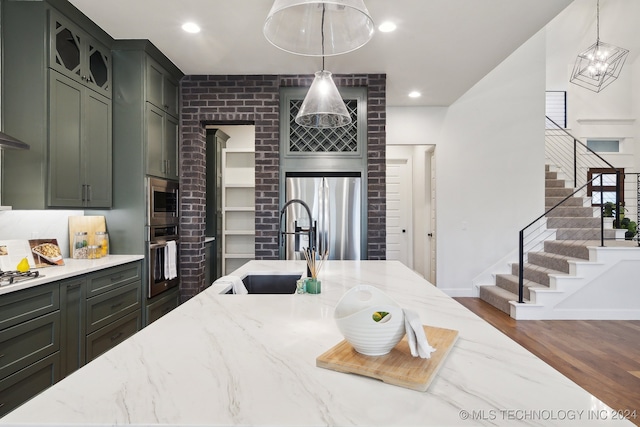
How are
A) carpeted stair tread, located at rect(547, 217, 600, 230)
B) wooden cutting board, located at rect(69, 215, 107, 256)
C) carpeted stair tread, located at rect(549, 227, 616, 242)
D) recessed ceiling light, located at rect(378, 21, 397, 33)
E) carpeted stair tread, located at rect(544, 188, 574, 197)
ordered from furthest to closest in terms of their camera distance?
1. carpeted stair tread, located at rect(544, 188, 574, 197)
2. carpeted stair tread, located at rect(547, 217, 600, 230)
3. carpeted stair tread, located at rect(549, 227, 616, 242)
4. wooden cutting board, located at rect(69, 215, 107, 256)
5. recessed ceiling light, located at rect(378, 21, 397, 33)

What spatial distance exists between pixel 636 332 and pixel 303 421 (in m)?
4.67

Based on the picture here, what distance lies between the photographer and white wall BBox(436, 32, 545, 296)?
18.2 ft

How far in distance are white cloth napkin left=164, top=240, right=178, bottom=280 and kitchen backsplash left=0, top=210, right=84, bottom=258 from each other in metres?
0.81

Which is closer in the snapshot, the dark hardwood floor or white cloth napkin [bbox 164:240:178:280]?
the dark hardwood floor

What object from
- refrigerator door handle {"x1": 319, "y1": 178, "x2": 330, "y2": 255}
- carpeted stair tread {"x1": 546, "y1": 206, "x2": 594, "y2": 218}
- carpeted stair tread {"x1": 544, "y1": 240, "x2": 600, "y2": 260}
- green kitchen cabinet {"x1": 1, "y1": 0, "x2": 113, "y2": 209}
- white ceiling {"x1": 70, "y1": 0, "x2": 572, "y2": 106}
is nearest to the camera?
green kitchen cabinet {"x1": 1, "y1": 0, "x2": 113, "y2": 209}

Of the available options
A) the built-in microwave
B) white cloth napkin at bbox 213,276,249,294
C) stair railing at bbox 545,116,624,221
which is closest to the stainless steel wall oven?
the built-in microwave

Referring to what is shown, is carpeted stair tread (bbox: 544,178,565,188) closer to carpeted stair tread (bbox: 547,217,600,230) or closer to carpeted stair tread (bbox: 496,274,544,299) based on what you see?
carpeted stair tread (bbox: 547,217,600,230)

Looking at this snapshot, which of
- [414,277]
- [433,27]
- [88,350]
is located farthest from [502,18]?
[88,350]

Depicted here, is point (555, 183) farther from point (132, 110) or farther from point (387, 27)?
point (132, 110)

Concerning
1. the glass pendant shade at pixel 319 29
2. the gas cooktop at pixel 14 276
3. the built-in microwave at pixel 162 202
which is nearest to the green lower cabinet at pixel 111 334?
the gas cooktop at pixel 14 276

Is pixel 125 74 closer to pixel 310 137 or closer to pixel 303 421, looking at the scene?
pixel 310 137

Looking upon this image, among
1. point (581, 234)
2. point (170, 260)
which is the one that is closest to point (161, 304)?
point (170, 260)

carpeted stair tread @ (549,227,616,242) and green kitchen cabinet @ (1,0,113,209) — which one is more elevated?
green kitchen cabinet @ (1,0,113,209)

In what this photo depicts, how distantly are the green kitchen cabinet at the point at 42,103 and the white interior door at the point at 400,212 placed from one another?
5110 millimetres
